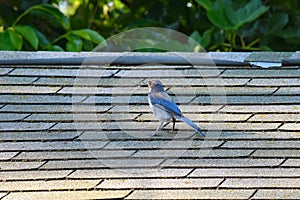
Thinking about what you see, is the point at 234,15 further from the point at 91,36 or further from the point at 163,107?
the point at 163,107

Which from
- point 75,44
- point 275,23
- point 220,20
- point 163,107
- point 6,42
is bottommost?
point 275,23

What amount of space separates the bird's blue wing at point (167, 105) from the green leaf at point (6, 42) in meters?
2.54

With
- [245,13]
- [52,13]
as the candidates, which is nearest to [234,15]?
[245,13]

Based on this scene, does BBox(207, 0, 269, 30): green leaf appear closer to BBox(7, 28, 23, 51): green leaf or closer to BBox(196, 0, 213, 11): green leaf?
BBox(196, 0, 213, 11): green leaf

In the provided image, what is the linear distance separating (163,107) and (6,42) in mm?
2685

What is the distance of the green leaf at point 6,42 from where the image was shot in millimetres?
6332

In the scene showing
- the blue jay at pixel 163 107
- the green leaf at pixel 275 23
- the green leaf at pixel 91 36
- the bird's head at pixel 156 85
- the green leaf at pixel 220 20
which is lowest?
the green leaf at pixel 275 23

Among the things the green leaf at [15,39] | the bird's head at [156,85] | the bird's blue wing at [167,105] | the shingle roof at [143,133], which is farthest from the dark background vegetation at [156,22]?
the bird's blue wing at [167,105]

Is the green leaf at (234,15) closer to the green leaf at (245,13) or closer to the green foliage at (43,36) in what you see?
the green leaf at (245,13)

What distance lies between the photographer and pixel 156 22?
8.40 metres

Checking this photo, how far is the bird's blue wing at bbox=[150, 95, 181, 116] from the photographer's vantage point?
12.9 ft

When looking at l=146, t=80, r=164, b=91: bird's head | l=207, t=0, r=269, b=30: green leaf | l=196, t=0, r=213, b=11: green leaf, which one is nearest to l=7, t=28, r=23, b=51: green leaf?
l=207, t=0, r=269, b=30: green leaf

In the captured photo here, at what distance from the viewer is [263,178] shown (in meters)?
3.70

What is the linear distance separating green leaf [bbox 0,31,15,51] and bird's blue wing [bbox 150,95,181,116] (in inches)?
100
